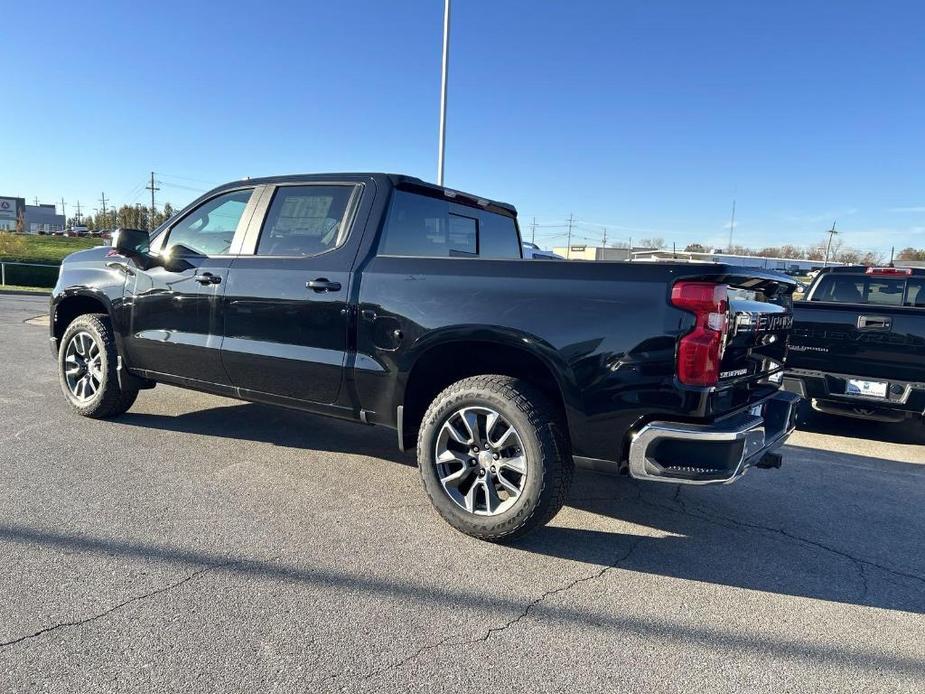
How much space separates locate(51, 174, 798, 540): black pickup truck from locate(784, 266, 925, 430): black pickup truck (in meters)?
2.59

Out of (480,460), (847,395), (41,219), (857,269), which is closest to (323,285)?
(480,460)

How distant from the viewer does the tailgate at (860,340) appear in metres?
5.60

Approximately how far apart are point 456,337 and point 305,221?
Answer: 1.46m

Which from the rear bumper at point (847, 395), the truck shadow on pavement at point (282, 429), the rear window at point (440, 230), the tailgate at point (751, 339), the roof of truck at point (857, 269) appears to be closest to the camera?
the tailgate at point (751, 339)

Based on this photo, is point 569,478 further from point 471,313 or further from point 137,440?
point 137,440

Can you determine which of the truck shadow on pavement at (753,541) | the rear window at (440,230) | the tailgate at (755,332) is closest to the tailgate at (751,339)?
the tailgate at (755,332)

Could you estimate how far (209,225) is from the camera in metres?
4.66

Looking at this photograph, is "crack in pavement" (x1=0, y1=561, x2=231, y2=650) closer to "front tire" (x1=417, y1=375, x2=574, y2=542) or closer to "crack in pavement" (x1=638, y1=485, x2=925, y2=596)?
"front tire" (x1=417, y1=375, x2=574, y2=542)

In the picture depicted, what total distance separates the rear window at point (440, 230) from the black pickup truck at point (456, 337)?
0.05 feet

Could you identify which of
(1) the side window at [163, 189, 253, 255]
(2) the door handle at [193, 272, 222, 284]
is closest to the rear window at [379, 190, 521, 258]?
(1) the side window at [163, 189, 253, 255]

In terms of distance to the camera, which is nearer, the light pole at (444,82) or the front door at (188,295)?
the front door at (188,295)

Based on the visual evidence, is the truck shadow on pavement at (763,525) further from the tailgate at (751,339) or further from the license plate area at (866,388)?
the tailgate at (751,339)

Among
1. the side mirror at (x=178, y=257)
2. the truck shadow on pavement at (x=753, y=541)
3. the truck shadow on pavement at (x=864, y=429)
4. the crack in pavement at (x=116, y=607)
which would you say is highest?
the side mirror at (x=178, y=257)

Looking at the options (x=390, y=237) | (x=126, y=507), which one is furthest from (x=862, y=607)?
(x=126, y=507)
